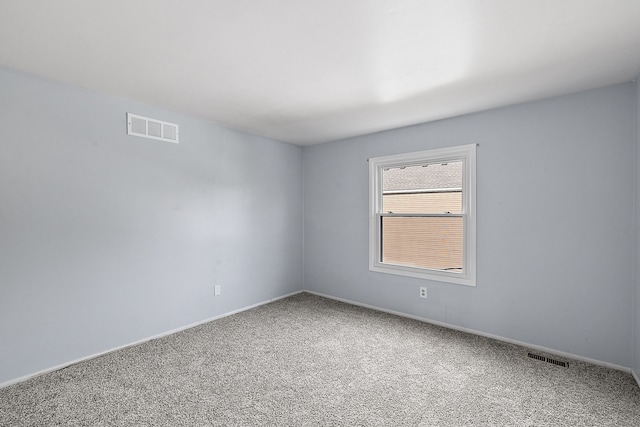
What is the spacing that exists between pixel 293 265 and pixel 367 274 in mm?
1239

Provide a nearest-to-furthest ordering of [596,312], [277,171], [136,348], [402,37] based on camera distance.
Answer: [402,37] → [596,312] → [136,348] → [277,171]

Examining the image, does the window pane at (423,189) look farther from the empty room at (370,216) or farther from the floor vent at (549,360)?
the floor vent at (549,360)

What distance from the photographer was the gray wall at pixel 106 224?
2285 millimetres

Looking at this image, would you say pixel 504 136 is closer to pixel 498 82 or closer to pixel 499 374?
pixel 498 82

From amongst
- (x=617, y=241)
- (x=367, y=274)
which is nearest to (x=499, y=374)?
(x=617, y=241)

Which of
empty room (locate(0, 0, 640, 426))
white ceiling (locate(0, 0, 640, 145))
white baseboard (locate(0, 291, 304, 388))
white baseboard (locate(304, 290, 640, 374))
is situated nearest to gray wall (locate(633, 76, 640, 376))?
empty room (locate(0, 0, 640, 426))

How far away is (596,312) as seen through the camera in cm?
255

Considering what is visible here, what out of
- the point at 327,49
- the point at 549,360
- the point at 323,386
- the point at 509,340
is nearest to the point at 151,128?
the point at 327,49

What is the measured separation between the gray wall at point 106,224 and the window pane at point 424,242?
1856 millimetres

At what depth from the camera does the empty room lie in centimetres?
183

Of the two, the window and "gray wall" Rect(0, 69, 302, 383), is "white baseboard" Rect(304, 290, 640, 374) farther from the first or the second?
"gray wall" Rect(0, 69, 302, 383)

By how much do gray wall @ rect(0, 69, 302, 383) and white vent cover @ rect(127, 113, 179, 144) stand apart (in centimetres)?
6

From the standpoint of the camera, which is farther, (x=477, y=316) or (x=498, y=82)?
(x=477, y=316)

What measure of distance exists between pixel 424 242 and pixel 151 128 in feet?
10.8
